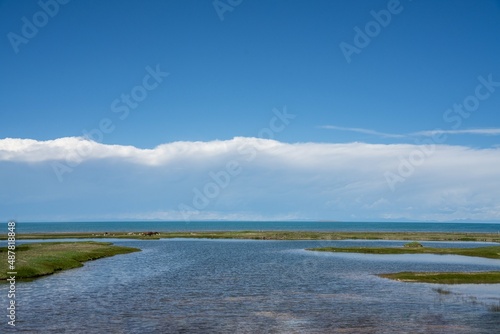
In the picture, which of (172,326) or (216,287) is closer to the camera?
(172,326)

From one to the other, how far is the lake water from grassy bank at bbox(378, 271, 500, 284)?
2680 mm

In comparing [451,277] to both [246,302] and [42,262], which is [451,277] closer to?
[246,302]

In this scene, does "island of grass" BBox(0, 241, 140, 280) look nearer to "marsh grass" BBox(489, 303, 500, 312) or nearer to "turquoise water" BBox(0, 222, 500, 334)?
"turquoise water" BBox(0, 222, 500, 334)

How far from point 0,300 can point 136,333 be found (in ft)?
57.9

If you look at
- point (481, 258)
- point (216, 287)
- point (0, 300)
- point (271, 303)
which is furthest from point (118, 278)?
point (481, 258)

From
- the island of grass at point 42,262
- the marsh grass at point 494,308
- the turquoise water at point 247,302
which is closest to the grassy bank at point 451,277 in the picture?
the turquoise water at point 247,302

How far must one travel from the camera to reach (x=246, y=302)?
143 feet

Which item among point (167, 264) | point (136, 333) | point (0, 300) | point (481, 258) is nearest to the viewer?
point (136, 333)

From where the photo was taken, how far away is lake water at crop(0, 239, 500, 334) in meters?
34.3

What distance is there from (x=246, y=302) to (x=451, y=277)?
90.4 feet

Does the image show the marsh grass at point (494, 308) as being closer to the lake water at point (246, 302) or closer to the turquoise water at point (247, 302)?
the turquoise water at point (247, 302)

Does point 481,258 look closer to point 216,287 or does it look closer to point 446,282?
point 446,282

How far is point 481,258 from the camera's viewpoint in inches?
3383

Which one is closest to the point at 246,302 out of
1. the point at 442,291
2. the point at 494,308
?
the point at 442,291
